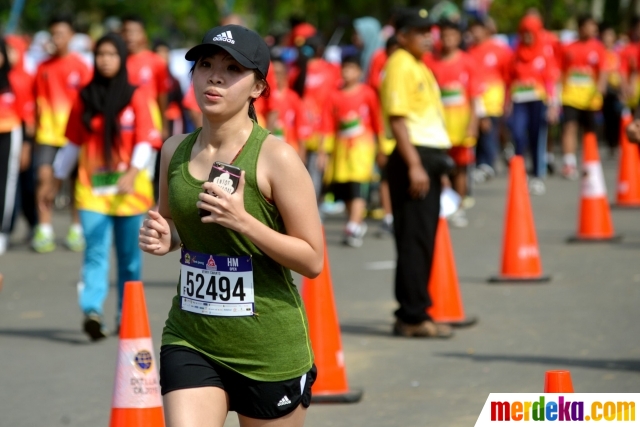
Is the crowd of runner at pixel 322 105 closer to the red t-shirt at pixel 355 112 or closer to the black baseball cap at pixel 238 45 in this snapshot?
the red t-shirt at pixel 355 112

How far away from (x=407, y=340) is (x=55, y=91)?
662 centimetres

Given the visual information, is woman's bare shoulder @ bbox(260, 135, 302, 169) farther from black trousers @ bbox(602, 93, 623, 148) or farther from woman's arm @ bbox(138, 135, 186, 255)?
black trousers @ bbox(602, 93, 623, 148)

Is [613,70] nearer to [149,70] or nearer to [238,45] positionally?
[149,70]

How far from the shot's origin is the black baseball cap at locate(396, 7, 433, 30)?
8688 millimetres

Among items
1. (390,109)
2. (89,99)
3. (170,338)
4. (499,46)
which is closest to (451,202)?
(390,109)

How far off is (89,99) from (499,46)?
11199 mm

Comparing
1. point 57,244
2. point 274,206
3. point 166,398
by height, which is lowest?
point 57,244

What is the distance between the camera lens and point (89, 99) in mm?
9016

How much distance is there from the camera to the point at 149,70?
49.4 feet

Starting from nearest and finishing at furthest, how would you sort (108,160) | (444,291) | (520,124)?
1. (108,160)
2. (444,291)
3. (520,124)

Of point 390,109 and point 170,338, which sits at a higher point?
point 390,109

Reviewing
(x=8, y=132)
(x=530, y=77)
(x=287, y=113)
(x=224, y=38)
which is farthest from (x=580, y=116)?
(x=224, y=38)

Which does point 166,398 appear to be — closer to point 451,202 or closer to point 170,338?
point 170,338

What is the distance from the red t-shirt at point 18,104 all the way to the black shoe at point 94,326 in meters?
4.32
